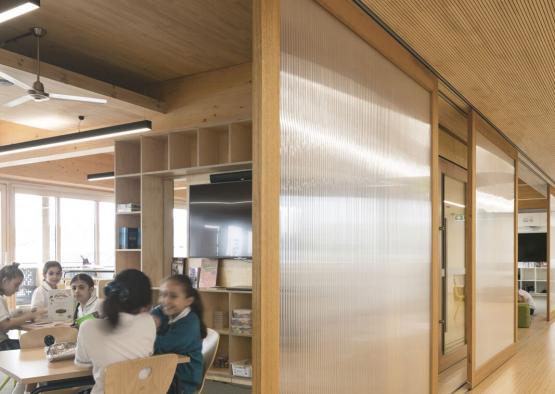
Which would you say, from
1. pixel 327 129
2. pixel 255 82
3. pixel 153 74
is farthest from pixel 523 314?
pixel 255 82

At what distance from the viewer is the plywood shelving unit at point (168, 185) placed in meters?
5.94

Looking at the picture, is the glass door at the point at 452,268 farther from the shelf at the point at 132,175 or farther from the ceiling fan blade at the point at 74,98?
the ceiling fan blade at the point at 74,98

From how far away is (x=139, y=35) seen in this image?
524cm

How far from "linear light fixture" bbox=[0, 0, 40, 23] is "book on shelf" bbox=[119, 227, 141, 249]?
3.53m

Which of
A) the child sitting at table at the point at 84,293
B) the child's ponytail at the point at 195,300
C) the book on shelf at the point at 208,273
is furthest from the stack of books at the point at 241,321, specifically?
the child's ponytail at the point at 195,300

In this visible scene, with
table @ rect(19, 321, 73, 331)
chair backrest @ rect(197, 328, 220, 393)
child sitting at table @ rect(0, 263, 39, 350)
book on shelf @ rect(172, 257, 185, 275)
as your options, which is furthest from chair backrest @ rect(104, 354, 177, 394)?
book on shelf @ rect(172, 257, 185, 275)

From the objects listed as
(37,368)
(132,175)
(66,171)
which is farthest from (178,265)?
(66,171)

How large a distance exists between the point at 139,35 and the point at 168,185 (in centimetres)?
227

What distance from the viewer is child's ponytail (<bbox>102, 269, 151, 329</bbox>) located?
319 centimetres

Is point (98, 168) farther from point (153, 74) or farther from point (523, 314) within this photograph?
point (523, 314)

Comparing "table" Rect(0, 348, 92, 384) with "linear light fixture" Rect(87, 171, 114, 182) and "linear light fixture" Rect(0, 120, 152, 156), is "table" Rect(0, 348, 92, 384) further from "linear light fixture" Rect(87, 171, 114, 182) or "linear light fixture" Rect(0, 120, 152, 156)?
"linear light fixture" Rect(87, 171, 114, 182)

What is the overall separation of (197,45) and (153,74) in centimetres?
121

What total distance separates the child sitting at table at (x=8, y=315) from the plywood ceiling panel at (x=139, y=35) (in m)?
2.38

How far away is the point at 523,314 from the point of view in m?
10.8
